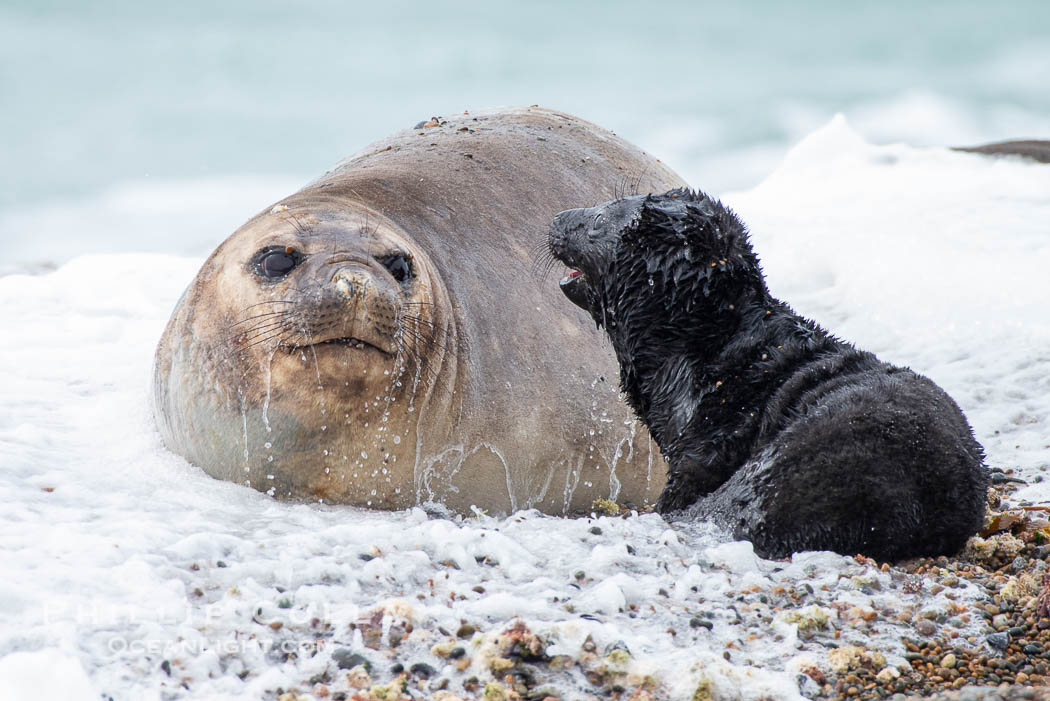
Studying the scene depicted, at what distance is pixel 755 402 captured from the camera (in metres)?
4.07

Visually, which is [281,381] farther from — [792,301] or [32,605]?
[792,301]

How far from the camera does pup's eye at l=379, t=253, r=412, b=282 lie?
4.70m

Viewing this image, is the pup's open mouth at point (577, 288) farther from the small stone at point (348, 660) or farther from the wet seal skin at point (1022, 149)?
the wet seal skin at point (1022, 149)

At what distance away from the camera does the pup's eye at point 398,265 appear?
470 centimetres

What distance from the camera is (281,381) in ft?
14.8

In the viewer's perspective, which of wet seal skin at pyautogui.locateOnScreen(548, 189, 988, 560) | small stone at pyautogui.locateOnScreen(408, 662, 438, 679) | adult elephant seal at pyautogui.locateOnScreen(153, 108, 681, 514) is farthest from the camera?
adult elephant seal at pyautogui.locateOnScreen(153, 108, 681, 514)

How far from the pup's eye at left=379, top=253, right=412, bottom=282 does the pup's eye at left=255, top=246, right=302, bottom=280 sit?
0.34 m

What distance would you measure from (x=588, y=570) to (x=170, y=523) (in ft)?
4.55

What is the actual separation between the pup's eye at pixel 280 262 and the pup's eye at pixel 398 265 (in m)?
0.34

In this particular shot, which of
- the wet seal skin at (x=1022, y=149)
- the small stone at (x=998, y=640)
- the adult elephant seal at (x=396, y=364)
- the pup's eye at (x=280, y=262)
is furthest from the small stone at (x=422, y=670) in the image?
the wet seal skin at (x=1022, y=149)

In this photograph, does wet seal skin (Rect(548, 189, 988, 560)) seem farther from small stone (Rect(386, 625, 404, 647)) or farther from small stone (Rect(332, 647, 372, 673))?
small stone (Rect(332, 647, 372, 673))

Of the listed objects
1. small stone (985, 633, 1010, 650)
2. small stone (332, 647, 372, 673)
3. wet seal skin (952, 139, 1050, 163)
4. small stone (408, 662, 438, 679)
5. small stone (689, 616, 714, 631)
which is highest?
wet seal skin (952, 139, 1050, 163)

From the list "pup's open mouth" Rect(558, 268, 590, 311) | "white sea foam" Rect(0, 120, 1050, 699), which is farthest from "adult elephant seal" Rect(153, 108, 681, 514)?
"pup's open mouth" Rect(558, 268, 590, 311)

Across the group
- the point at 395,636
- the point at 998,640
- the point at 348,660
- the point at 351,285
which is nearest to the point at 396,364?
the point at 351,285
